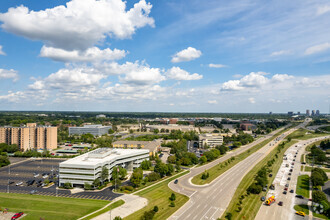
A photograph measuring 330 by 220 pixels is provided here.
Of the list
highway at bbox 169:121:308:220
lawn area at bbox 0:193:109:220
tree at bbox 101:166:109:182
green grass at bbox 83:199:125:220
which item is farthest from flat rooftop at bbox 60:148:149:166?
highway at bbox 169:121:308:220

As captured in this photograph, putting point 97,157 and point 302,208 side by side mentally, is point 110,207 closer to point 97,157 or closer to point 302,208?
point 97,157

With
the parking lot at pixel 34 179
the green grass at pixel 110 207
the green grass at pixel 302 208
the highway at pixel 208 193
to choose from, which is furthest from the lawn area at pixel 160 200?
the green grass at pixel 302 208

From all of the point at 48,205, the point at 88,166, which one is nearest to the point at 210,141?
the point at 88,166

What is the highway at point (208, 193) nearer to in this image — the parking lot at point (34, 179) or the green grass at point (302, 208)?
the green grass at point (302, 208)

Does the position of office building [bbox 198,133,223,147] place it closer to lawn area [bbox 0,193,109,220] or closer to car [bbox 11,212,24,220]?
lawn area [bbox 0,193,109,220]

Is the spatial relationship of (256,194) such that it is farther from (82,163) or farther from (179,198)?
(82,163)

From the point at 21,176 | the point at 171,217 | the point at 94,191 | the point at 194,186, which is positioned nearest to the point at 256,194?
the point at 194,186
